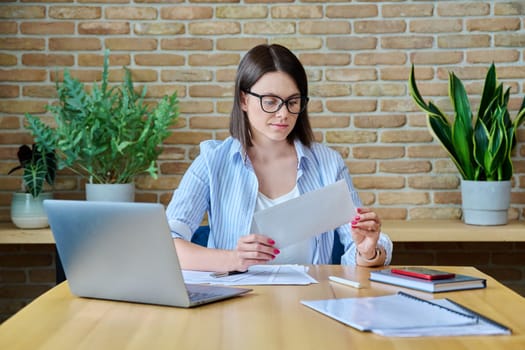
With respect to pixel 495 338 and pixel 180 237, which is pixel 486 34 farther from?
pixel 495 338

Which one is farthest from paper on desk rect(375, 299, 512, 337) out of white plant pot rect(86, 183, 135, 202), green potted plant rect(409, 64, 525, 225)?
white plant pot rect(86, 183, 135, 202)

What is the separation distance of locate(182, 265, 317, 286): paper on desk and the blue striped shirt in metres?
0.34

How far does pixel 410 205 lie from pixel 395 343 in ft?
7.74

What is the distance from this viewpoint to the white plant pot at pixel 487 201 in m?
3.12

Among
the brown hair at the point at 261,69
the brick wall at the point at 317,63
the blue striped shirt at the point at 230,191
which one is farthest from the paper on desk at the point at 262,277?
the brick wall at the point at 317,63

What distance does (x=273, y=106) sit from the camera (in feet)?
7.24

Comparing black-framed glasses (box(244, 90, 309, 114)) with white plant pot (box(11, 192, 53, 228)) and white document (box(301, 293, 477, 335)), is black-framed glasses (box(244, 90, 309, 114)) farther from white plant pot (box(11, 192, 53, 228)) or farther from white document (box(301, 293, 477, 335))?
white plant pot (box(11, 192, 53, 228))

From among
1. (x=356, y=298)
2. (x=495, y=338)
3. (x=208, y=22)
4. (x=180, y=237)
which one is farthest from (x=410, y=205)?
(x=495, y=338)

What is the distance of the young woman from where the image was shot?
7.27 feet

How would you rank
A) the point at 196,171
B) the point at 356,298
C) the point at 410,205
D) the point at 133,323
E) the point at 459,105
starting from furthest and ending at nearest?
the point at 410,205
the point at 459,105
the point at 196,171
the point at 356,298
the point at 133,323

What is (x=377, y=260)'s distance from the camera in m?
2.01

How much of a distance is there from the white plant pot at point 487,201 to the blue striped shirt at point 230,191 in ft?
3.45

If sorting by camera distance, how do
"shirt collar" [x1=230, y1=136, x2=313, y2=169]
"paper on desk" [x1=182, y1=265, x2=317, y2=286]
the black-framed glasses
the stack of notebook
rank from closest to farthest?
the stack of notebook, "paper on desk" [x1=182, y1=265, x2=317, y2=286], the black-framed glasses, "shirt collar" [x1=230, y1=136, x2=313, y2=169]

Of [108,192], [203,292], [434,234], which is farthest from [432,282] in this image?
[108,192]
